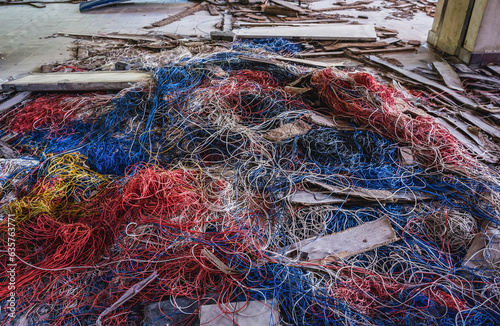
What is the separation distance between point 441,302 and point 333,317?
0.80 meters

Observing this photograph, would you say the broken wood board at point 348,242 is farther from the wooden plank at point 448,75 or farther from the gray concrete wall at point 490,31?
the gray concrete wall at point 490,31

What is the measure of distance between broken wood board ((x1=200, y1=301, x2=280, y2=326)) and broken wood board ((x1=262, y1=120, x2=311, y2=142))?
6.66ft

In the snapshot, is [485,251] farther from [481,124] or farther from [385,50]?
[385,50]

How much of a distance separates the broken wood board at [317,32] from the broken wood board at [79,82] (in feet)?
10.6

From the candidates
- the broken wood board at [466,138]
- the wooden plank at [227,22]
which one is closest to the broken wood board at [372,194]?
the broken wood board at [466,138]

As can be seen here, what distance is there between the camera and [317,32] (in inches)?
305

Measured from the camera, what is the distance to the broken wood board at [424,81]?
16.5 ft

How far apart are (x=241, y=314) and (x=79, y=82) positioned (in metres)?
4.74

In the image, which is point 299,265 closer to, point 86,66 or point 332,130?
point 332,130

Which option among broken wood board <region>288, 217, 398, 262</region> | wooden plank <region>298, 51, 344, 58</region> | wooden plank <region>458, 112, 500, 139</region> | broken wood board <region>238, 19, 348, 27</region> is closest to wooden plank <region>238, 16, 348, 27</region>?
broken wood board <region>238, 19, 348, 27</region>

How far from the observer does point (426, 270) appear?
2.62 m

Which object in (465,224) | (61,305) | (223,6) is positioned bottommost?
(61,305)

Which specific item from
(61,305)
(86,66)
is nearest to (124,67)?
(86,66)

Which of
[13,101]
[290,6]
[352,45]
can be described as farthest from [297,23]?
[13,101]
